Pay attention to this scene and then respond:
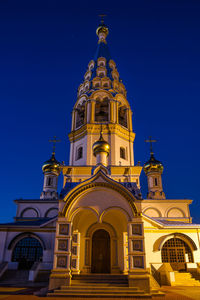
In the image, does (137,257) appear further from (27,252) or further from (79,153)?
(79,153)

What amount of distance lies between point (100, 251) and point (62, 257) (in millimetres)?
3443

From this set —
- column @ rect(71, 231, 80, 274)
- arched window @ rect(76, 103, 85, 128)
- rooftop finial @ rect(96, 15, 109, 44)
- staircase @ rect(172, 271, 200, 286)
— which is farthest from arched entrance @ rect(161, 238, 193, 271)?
rooftop finial @ rect(96, 15, 109, 44)

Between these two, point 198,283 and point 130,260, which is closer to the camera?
point 130,260

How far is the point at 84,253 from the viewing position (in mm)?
12773

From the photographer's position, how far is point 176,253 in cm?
1442

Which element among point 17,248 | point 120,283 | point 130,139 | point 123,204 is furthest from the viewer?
point 130,139

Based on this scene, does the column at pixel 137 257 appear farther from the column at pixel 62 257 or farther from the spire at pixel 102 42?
the spire at pixel 102 42

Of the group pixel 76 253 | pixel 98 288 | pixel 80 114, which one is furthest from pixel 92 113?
pixel 98 288

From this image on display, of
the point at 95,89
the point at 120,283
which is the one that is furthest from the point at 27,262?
the point at 95,89

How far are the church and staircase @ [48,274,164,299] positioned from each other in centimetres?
→ 9

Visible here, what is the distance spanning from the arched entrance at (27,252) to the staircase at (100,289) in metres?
5.65

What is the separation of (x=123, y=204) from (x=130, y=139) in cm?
1006

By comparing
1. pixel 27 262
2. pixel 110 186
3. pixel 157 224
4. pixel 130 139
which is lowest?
pixel 27 262

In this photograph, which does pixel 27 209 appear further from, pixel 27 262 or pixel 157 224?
pixel 157 224
